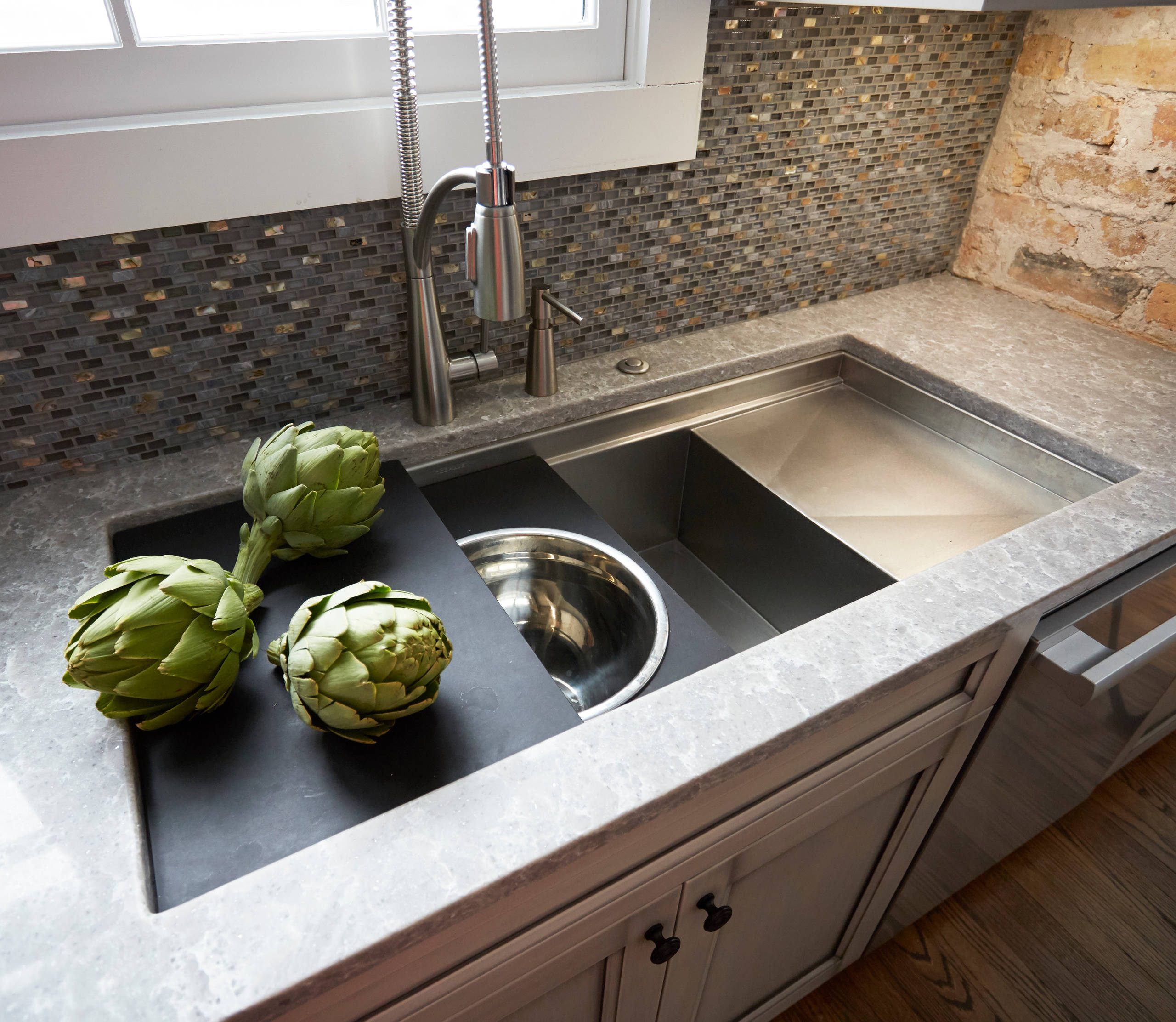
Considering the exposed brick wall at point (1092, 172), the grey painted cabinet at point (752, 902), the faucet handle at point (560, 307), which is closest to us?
the grey painted cabinet at point (752, 902)

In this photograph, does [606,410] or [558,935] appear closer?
[558,935]

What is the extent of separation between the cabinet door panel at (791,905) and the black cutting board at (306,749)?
315mm

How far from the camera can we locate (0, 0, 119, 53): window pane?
2.64ft

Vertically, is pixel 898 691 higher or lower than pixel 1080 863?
higher

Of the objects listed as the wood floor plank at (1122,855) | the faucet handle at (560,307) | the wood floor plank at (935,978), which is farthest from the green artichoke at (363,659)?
the wood floor plank at (1122,855)

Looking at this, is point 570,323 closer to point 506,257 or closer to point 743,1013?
point 506,257

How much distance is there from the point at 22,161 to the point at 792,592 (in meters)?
1.05

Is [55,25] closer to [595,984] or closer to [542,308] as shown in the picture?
[542,308]

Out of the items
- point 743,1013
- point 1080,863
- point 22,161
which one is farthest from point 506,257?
point 1080,863

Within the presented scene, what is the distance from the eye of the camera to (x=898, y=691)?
83 cm

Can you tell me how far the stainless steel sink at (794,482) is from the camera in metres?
1.12

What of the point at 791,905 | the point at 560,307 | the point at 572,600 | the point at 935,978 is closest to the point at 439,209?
the point at 560,307

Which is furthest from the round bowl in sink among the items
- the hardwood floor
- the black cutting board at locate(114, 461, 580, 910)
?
the hardwood floor

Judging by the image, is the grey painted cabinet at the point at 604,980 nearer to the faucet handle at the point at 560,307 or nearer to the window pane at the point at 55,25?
the faucet handle at the point at 560,307
